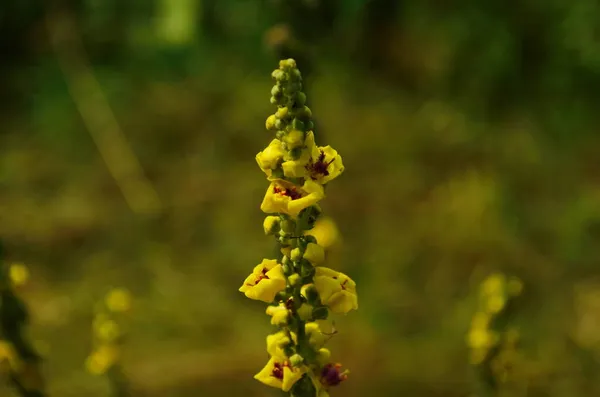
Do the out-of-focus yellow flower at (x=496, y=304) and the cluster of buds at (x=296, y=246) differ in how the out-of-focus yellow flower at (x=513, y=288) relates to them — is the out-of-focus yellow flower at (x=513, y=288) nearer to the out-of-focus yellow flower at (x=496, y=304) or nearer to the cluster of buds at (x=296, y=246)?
the out-of-focus yellow flower at (x=496, y=304)

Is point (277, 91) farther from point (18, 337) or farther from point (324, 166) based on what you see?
point (18, 337)

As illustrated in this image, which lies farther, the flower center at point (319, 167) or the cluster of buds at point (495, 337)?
the cluster of buds at point (495, 337)

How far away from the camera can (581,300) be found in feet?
5.65

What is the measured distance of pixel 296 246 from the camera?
510 mm

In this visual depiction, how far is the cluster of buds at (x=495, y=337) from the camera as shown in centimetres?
84

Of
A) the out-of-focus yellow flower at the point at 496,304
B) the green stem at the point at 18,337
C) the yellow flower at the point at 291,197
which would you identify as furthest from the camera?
the out-of-focus yellow flower at the point at 496,304

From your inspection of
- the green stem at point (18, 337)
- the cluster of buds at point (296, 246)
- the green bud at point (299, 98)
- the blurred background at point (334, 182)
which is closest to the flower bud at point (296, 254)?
the cluster of buds at point (296, 246)

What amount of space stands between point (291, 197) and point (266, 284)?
0.07m

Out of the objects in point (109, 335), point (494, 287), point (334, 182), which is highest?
point (334, 182)

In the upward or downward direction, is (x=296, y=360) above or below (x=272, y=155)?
below

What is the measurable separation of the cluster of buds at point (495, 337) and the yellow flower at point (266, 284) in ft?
1.35

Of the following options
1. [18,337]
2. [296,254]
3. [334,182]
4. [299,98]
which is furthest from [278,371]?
[334,182]

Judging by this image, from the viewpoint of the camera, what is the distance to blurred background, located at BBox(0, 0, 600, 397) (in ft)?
5.30

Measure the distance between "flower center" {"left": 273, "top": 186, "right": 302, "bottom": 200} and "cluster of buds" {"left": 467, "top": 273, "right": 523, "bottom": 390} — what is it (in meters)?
0.43
